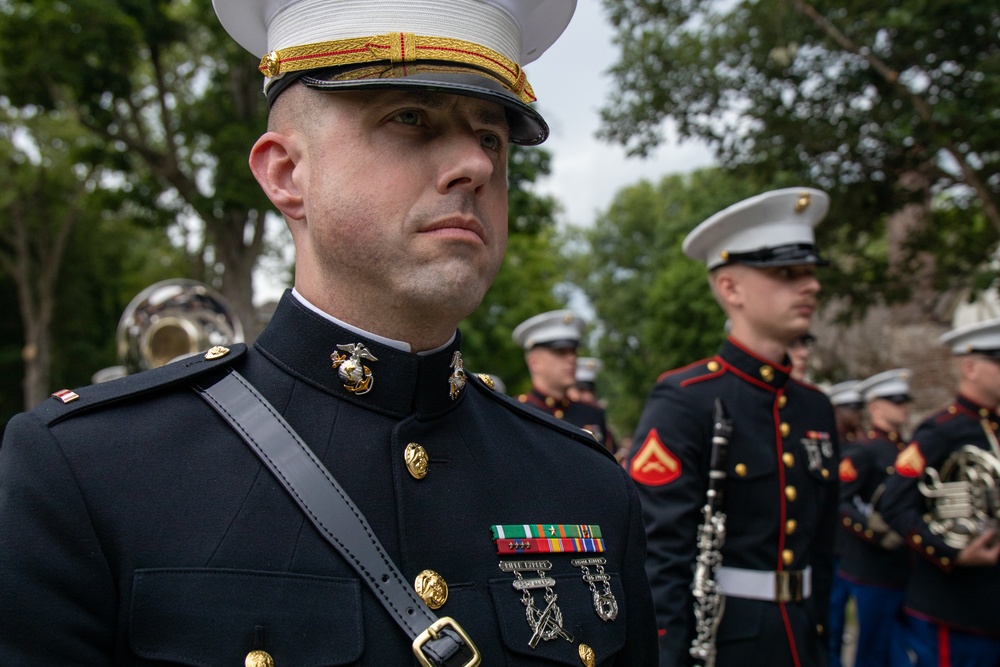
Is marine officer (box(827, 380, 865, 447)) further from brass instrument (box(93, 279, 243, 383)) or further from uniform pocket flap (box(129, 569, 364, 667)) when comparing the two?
uniform pocket flap (box(129, 569, 364, 667))

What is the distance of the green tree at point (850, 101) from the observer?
759cm

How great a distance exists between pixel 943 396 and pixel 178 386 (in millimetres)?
17847

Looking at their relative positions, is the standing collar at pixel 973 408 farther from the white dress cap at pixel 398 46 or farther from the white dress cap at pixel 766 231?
A: the white dress cap at pixel 398 46

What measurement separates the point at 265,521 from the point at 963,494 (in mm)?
5142

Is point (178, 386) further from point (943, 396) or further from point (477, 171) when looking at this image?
point (943, 396)

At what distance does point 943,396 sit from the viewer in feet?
57.1

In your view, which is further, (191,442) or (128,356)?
(128,356)

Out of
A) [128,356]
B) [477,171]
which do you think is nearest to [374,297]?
[477,171]

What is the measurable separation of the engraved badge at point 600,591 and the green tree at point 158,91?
1368 cm

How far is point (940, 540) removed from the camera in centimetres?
562

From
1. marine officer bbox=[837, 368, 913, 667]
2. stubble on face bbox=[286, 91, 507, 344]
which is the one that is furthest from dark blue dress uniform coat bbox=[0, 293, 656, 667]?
marine officer bbox=[837, 368, 913, 667]

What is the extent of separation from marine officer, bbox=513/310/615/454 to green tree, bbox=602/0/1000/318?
212cm

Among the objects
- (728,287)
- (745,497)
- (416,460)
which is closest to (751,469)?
(745,497)

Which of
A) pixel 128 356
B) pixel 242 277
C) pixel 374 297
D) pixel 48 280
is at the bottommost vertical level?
pixel 374 297
